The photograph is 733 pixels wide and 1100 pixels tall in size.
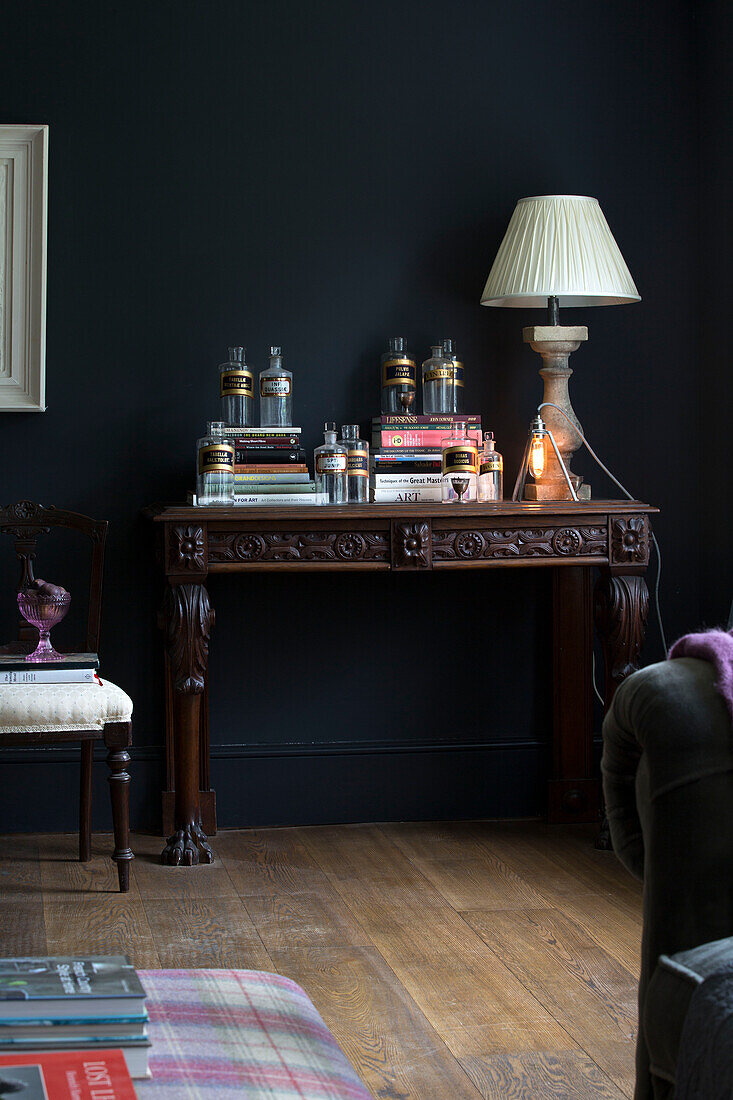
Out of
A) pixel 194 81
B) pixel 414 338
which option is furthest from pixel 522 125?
pixel 194 81

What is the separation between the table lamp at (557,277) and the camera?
2.89 meters

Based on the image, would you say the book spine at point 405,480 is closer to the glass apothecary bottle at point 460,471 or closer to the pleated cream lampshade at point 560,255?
the glass apothecary bottle at point 460,471

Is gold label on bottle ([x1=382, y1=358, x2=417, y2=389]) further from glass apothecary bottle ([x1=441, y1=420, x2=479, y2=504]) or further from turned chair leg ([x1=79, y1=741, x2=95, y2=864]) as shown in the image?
turned chair leg ([x1=79, y1=741, x2=95, y2=864])

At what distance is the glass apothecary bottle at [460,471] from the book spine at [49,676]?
38.2 inches

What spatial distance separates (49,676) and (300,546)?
25.2 inches

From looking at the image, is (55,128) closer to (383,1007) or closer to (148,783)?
(148,783)

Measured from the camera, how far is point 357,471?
2.92m

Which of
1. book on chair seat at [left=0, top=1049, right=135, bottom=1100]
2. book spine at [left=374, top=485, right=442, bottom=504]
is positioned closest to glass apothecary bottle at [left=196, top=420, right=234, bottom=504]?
book spine at [left=374, top=485, right=442, bottom=504]

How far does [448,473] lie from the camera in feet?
9.41

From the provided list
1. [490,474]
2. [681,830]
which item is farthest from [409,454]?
[681,830]

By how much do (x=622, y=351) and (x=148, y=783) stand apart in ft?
5.81

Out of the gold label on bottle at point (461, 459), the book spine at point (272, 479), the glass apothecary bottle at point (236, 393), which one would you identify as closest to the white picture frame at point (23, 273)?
the glass apothecary bottle at point (236, 393)

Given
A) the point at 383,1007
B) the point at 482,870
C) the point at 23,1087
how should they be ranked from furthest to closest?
the point at 482,870
the point at 383,1007
the point at 23,1087

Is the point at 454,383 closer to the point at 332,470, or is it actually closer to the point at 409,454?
the point at 409,454
